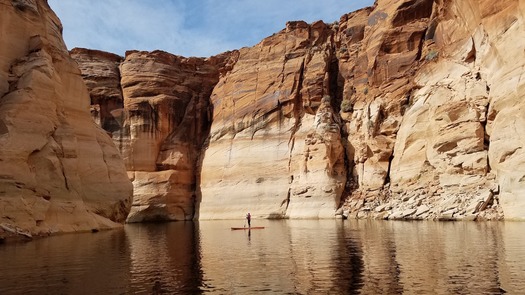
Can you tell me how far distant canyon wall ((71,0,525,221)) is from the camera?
113 ft

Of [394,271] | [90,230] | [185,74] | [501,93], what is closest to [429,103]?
[501,93]

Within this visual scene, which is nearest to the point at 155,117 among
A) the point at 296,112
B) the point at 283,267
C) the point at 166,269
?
the point at 296,112

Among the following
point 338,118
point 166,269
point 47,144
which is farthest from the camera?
point 338,118

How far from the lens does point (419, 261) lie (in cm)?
1416

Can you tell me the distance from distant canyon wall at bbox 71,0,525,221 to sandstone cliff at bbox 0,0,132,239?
22.2 meters

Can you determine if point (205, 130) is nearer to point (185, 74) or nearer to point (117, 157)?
point (185, 74)

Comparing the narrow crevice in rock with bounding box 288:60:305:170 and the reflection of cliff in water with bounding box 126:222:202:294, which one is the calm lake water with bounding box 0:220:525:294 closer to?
the reflection of cliff in water with bounding box 126:222:202:294

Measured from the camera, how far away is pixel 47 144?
1160 inches

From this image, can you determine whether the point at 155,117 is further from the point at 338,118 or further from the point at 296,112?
the point at 338,118

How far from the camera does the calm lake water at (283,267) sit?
1105cm


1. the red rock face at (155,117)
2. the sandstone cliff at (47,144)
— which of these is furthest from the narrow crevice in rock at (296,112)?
the sandstone cliff at (47,144)

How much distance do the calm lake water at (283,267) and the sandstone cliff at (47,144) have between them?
5.62 m

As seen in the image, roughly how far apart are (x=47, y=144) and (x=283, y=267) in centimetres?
2104

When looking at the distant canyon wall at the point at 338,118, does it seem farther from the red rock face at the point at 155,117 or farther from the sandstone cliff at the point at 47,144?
the sandstone cliff at the point at 47,144
